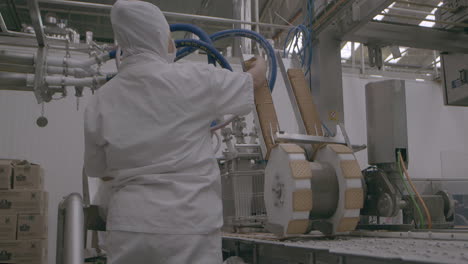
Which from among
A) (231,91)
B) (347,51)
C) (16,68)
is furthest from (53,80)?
(347,51)

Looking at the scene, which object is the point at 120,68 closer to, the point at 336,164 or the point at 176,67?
the point at 176,67

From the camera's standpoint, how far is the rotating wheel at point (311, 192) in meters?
1.92

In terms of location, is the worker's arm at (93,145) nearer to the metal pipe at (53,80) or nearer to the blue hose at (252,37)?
the blue hose at (252,37)

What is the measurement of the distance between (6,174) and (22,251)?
2.34 ft

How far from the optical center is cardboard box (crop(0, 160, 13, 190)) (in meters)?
3.82

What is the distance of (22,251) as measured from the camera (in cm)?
380

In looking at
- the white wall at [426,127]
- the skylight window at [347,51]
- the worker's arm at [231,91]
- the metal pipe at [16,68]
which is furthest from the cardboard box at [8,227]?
the skylight window at [347,51]

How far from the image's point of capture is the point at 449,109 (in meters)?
5.37

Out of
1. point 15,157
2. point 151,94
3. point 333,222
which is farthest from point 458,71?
point 15,157

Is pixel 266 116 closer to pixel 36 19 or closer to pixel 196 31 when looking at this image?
pixel 196 31

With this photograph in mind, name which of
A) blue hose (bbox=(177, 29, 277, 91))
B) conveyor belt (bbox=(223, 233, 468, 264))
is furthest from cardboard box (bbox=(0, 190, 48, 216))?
conveyor belt (bbox=(223, 233, 468, 264))

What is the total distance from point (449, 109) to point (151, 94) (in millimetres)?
4940

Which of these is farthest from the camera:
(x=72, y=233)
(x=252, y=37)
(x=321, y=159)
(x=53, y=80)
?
(x=53, y=80)

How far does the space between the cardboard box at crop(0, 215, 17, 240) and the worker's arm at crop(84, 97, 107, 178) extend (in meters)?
2.78
